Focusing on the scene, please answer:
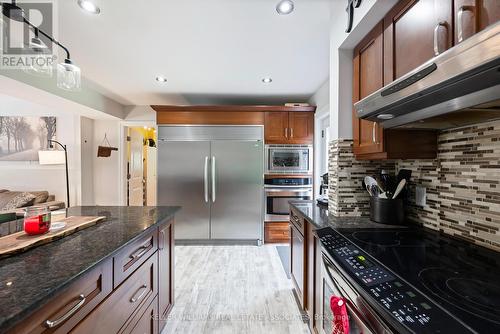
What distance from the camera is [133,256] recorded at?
3.89 feet

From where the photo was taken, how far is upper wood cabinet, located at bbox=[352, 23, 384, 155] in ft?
4.51

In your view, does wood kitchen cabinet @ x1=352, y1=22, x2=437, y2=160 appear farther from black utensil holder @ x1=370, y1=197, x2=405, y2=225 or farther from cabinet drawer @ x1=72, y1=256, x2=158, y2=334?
cabinet drawer @ x1=72, y1=256, x2=158, y2=334

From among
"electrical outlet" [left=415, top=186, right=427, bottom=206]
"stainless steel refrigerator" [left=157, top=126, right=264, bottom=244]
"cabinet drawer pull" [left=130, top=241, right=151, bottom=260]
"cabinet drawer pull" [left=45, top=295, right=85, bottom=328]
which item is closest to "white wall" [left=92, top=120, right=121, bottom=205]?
"stainless steel refrigerator" [left=157, top=126, right=264, bottom=244]

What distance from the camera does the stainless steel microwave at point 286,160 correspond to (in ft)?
11.5

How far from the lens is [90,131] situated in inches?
164

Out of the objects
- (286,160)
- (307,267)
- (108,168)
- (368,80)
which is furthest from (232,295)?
(108,168)

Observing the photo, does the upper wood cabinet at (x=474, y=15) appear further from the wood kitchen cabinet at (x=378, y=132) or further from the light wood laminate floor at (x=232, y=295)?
the light wood laminate floor at (x=232, y=295)

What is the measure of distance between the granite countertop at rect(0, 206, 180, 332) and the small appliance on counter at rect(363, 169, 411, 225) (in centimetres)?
145

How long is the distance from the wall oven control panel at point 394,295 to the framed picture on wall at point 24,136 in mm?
4927

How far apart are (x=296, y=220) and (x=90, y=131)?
13.6 feet

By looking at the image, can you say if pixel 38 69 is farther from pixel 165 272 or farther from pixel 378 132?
pixel 378 132

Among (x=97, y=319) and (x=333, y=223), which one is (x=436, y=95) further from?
(x=97, y=319)

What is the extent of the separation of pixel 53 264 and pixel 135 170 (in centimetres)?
428

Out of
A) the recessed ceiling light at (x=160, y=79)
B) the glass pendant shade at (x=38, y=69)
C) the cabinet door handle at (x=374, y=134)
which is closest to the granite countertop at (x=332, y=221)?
the cabinet door handle at (x=374, y=134)
